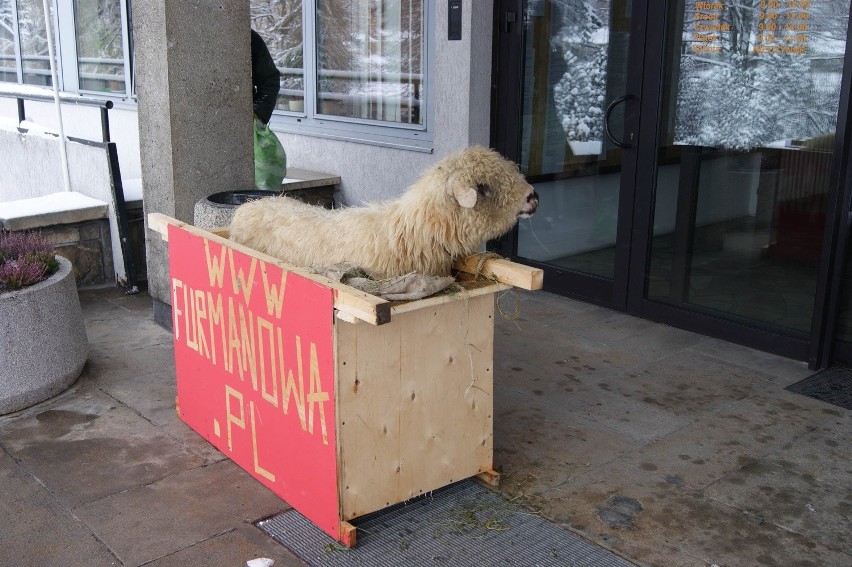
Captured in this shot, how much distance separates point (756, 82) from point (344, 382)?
12.1 feet

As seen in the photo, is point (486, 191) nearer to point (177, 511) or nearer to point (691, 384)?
point (177, 511)

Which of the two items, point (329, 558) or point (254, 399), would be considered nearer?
point (329, 558)

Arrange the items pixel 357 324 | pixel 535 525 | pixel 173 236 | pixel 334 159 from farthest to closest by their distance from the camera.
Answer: pixel 334 159, pixel 173 236, pixel 535 525, pixel 357 324

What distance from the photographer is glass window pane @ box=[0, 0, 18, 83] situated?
13.4 m

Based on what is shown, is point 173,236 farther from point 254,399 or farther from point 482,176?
point 482,176

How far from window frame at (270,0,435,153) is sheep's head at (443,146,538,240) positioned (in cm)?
402

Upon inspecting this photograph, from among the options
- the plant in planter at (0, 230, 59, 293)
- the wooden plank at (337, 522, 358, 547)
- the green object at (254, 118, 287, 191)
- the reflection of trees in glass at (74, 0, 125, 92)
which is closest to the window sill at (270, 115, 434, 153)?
the green object at (254, 118, 287, 191)

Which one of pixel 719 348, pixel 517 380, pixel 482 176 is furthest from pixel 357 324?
pixel 719 348

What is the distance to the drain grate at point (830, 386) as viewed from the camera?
496 cm

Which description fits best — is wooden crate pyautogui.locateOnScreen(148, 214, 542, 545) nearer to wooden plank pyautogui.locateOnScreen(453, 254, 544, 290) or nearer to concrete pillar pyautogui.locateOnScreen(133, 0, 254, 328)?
wooden plank pyautogui.locateOnScreen(453, 254, 544, 290)

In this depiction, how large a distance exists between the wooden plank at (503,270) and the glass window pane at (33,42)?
11340 millimetres

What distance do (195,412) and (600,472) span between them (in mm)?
2173

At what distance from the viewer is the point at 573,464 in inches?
165

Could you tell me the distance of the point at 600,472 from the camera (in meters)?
4.11
